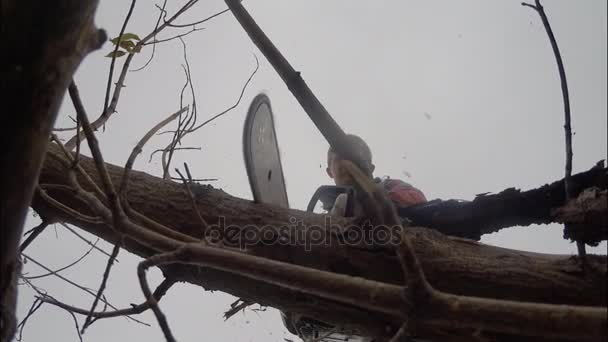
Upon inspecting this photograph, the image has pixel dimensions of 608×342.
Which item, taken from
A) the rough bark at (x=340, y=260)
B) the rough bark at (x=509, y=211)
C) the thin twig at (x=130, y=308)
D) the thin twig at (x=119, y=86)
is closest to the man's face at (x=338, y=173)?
the rough bark at (x=340, y=260)

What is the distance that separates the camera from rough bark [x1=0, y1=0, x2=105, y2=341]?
499 millimetres

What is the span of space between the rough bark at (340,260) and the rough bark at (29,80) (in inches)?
25.3

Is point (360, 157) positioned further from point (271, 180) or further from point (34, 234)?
point (34, 234)

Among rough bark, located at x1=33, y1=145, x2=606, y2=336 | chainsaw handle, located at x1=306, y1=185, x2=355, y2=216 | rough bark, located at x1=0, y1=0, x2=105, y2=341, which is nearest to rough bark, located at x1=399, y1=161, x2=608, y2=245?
rough bark, located at x1=33, y1=145, x2=606, y2=336

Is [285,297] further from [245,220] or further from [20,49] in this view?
[20,49]

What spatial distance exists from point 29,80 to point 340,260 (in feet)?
2.47

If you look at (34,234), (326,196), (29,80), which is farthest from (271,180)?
(29,80)

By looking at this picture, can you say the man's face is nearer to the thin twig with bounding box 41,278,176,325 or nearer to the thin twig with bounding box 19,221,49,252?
the thin twig with bounding box 41,278,176,325

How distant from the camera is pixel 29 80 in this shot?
0.51 m

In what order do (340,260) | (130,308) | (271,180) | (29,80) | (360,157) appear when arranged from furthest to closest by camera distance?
(271,180) < (340,260) < (130,308) < (360,157) < (29,80)

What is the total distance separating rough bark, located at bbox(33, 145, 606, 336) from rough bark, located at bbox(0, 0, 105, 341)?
0.64 meters

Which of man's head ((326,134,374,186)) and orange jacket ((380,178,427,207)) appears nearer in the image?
man's head ((326,134,374,186))

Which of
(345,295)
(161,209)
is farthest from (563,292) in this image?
(161,209)

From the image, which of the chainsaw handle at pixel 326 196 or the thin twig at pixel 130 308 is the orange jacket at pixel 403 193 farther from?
the thin twig at pixel 130 308
